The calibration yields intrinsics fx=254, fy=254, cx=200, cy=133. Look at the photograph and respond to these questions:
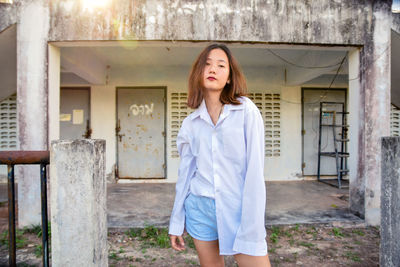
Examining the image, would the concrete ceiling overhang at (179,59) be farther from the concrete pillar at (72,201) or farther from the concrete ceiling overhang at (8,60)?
the concrete pillar at (72,201)

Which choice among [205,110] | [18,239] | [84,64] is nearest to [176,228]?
[205,110]

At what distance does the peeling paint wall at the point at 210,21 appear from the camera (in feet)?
11.3

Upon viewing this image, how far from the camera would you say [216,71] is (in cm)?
131

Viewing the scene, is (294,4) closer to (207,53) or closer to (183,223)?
(207,53)

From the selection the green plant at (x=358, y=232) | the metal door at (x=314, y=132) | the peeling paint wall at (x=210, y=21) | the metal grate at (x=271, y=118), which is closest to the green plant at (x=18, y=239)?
the peeling paint wall at (x=210, y=21)

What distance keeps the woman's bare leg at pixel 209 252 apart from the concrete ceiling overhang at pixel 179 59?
3.83 metres

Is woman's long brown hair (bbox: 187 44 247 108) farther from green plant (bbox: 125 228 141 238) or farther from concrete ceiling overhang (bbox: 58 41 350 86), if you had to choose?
concrete ceiling overhang (bbox: 58 41 350 86)

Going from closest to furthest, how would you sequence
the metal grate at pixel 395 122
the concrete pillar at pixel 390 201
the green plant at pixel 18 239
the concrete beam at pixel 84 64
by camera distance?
1. the concrete pillar at pixel 390 201
2. the green plant at pixel 18 239
3. the concrete beam at pixel 84 64
4. the metal grate at pixel 395 122

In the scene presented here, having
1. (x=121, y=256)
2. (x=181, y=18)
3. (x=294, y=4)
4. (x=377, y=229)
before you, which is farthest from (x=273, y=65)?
(x=121, y=256)

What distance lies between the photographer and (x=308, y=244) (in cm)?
314

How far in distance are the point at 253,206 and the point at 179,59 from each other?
5230 millimetres

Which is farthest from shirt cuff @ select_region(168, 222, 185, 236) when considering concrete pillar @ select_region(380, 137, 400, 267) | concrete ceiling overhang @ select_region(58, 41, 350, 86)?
concrete ceiling overhang @ select_region(58, 41, 350, 86)

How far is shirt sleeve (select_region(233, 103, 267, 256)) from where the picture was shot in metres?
1.15

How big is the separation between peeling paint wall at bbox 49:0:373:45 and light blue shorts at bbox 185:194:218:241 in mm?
2730
